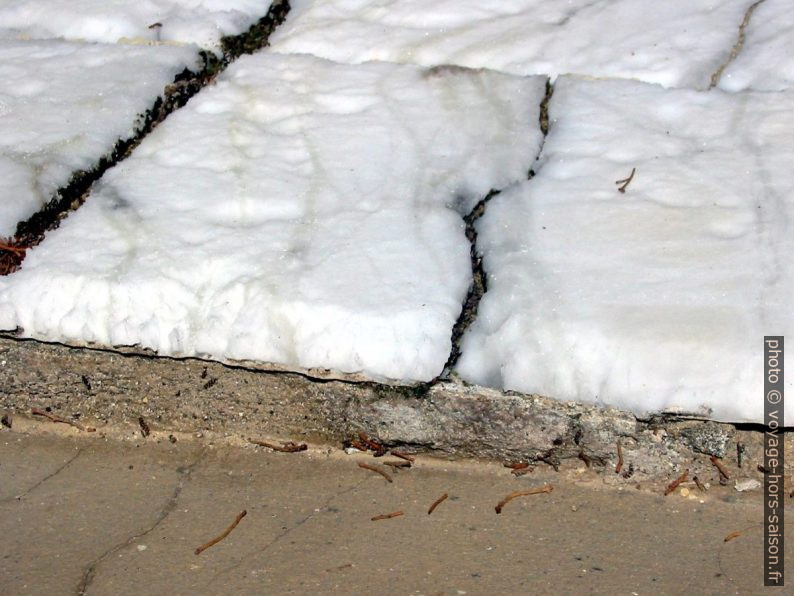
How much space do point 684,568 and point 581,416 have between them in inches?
8.4

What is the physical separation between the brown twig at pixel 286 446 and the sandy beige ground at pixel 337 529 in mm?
11

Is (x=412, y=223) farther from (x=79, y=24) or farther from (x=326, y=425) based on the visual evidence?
(x=79, y=24)

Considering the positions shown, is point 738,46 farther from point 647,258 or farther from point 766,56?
point 647,258

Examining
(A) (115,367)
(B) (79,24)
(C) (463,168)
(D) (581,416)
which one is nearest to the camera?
(D) (581,416)

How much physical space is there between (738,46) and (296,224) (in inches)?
35.7

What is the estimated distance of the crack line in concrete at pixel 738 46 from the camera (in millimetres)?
1736

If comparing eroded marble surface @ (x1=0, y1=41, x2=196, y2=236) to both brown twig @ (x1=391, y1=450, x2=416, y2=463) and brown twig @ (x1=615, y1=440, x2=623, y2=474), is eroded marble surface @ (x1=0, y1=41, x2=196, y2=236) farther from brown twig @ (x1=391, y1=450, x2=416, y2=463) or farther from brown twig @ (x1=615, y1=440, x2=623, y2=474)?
brown twig @ (x1=615, y1=440, x2=623, y2=474)

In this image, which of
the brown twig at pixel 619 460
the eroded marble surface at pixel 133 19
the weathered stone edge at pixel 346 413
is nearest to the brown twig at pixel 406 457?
the weathered stone edge at pixel 346 413

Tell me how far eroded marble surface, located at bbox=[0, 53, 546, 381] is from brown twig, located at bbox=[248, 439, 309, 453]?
125mm

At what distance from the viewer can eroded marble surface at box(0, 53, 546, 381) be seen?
1295 mm

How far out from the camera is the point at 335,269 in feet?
4.46

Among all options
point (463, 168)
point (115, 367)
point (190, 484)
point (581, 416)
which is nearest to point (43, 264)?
point (115, 367)

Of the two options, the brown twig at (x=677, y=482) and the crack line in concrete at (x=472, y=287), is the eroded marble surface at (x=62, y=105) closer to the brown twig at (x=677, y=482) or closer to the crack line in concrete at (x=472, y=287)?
the crack line in concrete at (x=472, y=287)

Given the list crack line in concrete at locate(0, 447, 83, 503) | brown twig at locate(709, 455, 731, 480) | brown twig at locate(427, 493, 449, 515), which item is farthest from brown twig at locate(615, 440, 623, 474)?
crack line in concrete at locate(0, 447, 83, 503)
